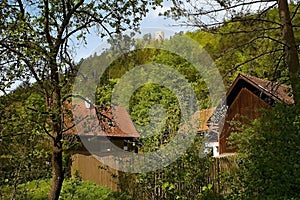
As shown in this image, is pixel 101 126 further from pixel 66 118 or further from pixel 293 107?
pixel 293 107

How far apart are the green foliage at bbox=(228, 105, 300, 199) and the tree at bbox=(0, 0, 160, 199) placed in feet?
9.42

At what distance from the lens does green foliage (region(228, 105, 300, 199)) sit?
13.3 ft

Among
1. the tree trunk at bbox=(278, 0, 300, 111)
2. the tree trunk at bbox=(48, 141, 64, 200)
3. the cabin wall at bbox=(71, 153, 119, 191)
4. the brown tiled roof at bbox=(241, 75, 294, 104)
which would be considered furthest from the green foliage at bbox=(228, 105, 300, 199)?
the cabin wall at bbox=(71, 153, 119, 191)

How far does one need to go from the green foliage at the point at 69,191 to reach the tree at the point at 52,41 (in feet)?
1.93

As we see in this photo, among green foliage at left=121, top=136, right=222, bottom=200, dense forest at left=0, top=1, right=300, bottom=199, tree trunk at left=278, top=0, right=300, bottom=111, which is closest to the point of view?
dense forest at left=0, top=1, right=300, bottom=199

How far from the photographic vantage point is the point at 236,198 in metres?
5.34

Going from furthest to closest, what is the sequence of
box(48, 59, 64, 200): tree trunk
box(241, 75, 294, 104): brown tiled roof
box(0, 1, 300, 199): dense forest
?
box(48, 59, 64, 200): tree trunk < box(241, 75, 294, 104): brown tiled roof < box(0, 1, 300, 199): dense forest

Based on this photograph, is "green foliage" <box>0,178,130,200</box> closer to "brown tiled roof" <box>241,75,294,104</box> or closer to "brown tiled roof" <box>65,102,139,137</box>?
"brown tiled roof" <box>65,102,139,137</box>

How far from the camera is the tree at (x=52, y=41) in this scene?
467 centimetres

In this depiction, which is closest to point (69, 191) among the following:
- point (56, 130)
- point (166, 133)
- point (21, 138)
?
point (56, 130)

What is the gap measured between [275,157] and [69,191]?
4.84 m

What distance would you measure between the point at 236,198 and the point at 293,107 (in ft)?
5.62

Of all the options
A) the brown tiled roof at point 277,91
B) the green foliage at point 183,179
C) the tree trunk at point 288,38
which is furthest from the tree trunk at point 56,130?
the tree trunk at point 288,38

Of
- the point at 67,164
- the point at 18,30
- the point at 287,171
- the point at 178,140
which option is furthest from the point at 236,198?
the point at 67,164
